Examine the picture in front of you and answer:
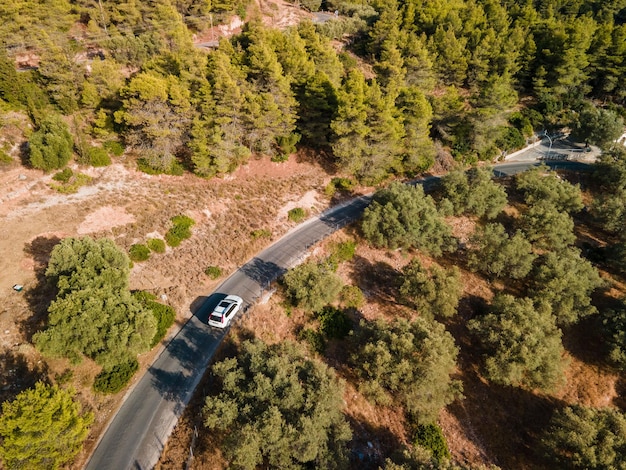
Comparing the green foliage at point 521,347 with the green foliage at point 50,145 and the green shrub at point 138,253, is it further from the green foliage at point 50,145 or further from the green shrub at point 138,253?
the green foliage at point 50,145

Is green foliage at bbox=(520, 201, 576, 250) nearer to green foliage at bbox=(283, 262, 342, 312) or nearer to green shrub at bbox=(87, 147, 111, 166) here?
green foliage at bbox=(283, 262, 342, 312)

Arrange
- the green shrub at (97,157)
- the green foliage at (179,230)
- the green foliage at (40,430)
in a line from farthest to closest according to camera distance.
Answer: the green shrub at (97,157)
the green foliage at (179,230)
the green foliage at (40,430)

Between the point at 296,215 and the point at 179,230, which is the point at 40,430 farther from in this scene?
the point at 296,215

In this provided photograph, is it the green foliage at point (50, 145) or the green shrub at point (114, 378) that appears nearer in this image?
the green shrub at point (114, 378)

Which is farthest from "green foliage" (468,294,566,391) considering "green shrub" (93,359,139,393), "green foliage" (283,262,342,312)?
"green shrub" (93,359,139,393)

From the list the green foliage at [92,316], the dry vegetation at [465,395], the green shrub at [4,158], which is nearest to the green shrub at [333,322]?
the dry vegetation at [465,395]

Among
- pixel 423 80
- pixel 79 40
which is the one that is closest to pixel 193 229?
pixel 79 40
